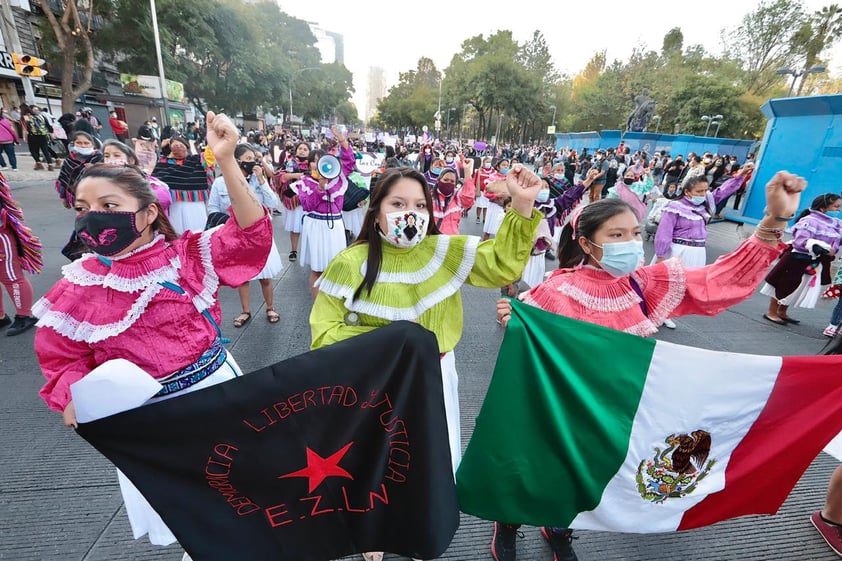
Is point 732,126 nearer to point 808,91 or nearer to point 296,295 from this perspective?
point 808,91

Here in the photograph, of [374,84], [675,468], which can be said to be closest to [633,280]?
[675,468]

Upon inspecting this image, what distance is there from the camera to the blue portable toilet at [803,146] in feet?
34.8

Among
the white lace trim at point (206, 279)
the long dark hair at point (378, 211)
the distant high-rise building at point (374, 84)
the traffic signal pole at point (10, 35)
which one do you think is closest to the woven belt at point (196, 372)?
the white lace trim at point (206, 279)

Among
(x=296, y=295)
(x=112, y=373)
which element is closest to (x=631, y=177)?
(x=296, y=295)

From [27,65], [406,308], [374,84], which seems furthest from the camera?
[374,84]

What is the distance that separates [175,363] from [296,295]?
4.02m

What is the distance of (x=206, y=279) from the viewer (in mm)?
1818

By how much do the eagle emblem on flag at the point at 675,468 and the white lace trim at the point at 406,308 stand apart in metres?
1.17

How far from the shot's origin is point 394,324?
150cm

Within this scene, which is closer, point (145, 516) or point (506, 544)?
point (145, 516)

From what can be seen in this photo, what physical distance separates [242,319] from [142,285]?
10.4 ft

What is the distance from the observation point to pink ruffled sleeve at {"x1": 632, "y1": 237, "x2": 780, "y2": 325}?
2082mm

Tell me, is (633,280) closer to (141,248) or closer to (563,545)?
(563,545)

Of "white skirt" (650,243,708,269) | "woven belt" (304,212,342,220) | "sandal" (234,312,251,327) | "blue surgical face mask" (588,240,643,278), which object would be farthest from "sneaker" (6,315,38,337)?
"white skirt" (650,243,708,269)
